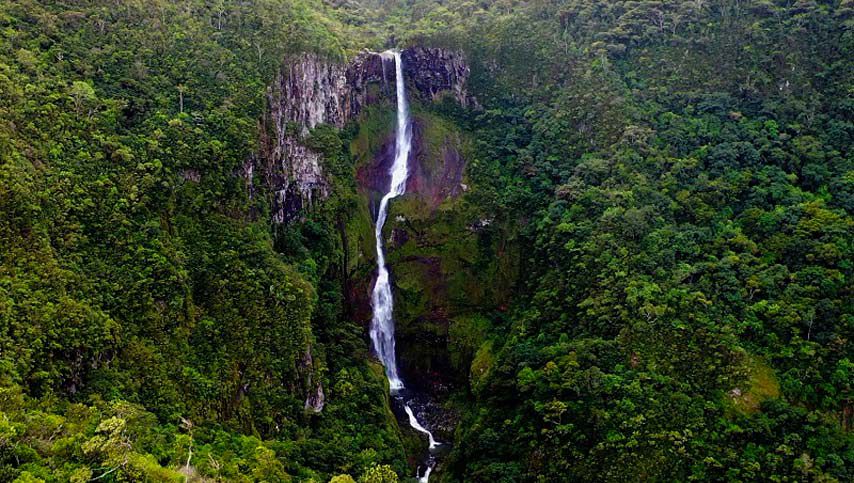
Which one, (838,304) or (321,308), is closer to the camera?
(838,304)

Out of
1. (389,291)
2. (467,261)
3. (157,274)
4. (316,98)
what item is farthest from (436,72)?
(157,274)

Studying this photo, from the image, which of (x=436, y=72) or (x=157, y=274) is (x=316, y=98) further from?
(x=157, y=274)

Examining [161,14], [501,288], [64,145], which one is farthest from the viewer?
[501,288]

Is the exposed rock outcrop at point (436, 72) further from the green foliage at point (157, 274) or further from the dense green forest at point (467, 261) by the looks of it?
the green foliage at point (157, 274)

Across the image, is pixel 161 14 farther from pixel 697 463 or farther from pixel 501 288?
pixel 697 463

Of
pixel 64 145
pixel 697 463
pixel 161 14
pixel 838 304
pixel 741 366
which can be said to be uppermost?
pixel 161 14

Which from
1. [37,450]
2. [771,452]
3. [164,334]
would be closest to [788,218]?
[771,452]

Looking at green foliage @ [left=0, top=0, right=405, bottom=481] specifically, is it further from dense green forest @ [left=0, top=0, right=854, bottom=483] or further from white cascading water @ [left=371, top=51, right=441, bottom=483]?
white cascading water @ [left=371, top=51, right=441, bottom=483]
